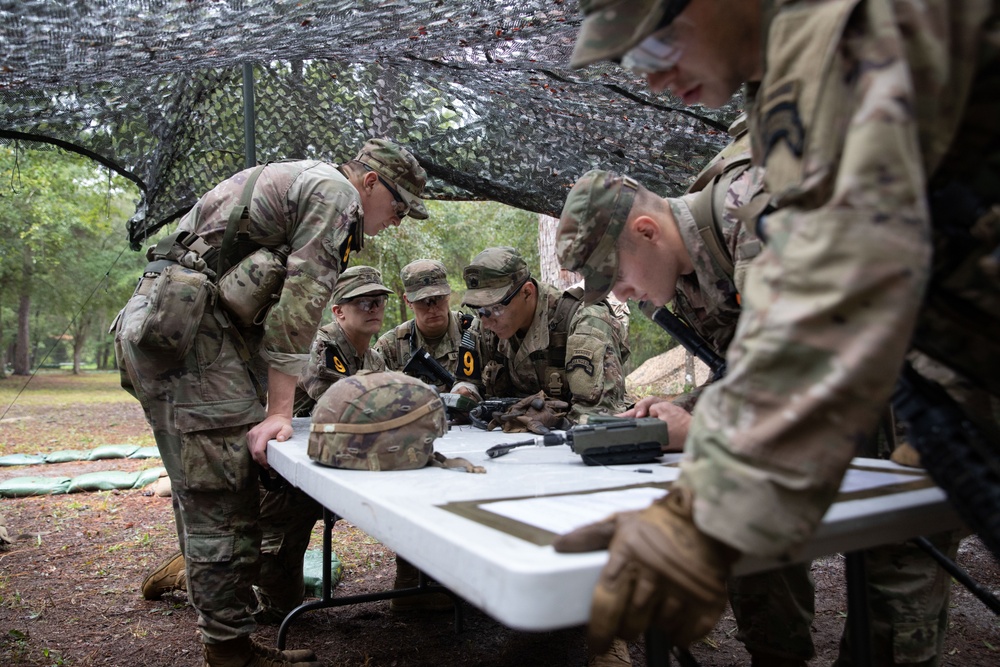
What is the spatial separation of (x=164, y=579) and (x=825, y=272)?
4.22 meters

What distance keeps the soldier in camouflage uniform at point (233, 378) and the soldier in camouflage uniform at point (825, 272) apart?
206cm

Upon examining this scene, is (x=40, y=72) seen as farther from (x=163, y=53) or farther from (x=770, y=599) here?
(x=770, y=599)

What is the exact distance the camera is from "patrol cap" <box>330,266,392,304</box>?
4703 mm

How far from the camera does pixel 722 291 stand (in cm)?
253

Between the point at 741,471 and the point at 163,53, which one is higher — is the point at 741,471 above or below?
below

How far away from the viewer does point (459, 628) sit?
12.4 ft

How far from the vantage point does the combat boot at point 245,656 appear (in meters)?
2.91

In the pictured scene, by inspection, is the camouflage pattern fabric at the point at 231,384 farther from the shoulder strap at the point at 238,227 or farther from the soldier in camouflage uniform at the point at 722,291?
the soldier in camouflage uniform at the point at 722,291

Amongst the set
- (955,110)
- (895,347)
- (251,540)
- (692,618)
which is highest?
(955,110)

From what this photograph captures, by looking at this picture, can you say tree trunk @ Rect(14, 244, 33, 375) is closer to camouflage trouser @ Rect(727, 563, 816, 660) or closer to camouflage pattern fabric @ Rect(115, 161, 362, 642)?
camouflage pattern fabric @ Rect(115, 161, 362, 642)

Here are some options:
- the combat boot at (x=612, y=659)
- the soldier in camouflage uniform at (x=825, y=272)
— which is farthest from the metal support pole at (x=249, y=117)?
the soldier in camouflage uniform at (x=825, y=272)

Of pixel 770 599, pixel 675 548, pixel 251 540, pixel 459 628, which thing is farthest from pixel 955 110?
pixel 459 628

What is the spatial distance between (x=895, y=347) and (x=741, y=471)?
0.24 m

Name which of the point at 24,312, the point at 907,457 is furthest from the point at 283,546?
the point at 24,312
